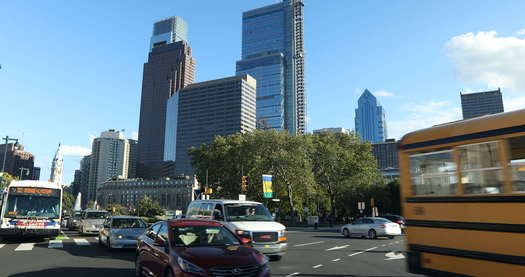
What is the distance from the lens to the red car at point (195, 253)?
6.62 m

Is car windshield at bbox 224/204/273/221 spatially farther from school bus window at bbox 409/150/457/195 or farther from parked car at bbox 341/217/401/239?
parked car at bbox 341/217/401/239

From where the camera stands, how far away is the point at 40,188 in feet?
60.0

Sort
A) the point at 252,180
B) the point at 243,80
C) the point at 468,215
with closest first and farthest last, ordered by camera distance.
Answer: the point at 468,215
the point at 252,180
the point at 243,80

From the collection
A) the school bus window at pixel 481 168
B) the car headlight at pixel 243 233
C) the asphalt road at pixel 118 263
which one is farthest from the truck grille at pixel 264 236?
the school bus window at pixel 481 168

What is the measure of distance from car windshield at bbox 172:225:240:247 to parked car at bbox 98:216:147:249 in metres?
7.64

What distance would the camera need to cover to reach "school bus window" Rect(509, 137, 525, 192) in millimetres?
6184

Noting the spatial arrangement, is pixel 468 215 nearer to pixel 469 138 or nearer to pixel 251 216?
pixel 469 138

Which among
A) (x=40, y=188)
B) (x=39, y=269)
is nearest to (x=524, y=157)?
(x=39, y=269)

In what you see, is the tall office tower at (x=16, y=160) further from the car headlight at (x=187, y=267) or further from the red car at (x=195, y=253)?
the car headlight at (x=187, y=267)

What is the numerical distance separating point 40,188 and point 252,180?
125ft

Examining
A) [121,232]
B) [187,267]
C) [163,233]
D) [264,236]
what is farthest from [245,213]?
[187,267]

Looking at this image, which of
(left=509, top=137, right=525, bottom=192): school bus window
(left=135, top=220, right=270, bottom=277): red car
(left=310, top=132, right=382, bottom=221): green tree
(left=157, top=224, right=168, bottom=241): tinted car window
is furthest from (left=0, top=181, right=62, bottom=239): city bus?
(left=310, top=132, right=382, bottom=221): green tree

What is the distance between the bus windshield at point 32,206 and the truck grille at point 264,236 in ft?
36.5

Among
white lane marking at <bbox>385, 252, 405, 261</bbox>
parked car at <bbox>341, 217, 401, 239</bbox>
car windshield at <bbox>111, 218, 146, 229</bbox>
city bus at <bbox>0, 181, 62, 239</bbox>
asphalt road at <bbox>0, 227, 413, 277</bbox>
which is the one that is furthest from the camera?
parked car at <bbox>341, 217, 401, 239</bbox>
